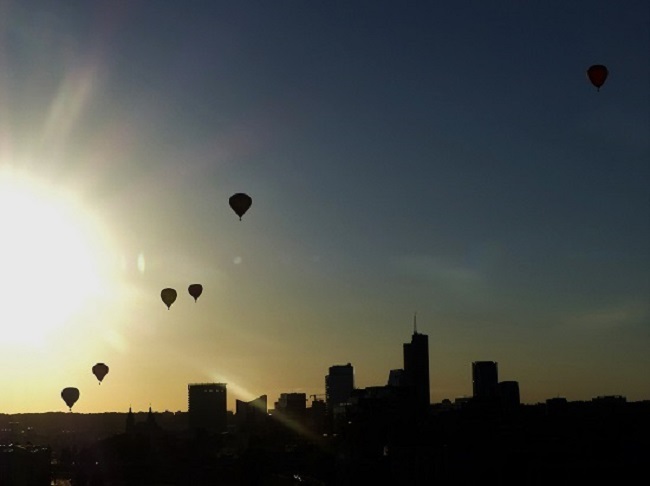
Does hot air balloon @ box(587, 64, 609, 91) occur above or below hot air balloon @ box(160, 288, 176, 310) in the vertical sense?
above

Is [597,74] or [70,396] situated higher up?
[597,74]

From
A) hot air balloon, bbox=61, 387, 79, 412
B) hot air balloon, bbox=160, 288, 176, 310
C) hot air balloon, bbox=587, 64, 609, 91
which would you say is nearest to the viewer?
hot air balloon, bbox=587, 64, 609, 91

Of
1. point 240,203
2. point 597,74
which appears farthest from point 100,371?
point 597,74

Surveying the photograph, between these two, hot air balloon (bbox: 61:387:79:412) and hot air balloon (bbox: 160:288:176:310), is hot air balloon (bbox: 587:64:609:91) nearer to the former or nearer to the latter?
hot air balloon (bbox: 160:288:176:310)

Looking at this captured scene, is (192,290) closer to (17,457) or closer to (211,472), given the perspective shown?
(17,457)

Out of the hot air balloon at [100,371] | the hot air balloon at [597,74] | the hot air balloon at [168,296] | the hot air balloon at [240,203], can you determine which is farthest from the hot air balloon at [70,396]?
the hot air balloon at [597,74]

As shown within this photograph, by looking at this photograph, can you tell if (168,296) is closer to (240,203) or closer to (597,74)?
(240,203)

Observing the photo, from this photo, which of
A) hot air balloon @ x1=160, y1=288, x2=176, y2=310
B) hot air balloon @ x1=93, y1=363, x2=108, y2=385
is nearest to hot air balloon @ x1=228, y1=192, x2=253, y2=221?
hot air balloon @ x1=160, y1=288, x2=176, y2=310
